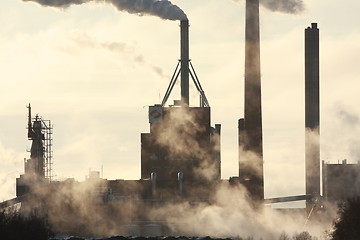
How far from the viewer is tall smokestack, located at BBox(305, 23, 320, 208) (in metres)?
125

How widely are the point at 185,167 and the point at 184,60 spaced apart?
9972 millimetres

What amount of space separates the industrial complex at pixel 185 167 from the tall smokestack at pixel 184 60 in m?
0.09

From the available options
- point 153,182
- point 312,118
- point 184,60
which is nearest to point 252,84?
point 312,118

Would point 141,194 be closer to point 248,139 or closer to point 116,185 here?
point 116,185

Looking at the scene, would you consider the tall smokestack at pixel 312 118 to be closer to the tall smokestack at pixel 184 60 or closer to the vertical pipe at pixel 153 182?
the tall smokestack at pixel 184 60

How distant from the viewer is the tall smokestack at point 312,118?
125250mm

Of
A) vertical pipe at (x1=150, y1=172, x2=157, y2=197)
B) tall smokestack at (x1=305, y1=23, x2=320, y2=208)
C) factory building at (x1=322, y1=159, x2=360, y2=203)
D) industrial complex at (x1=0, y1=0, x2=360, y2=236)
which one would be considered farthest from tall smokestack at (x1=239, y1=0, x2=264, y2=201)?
tall smokestack at (x1=305, y1=23, x2=320, y2=208)

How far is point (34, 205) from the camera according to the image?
364ft

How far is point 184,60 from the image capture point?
4951 inches

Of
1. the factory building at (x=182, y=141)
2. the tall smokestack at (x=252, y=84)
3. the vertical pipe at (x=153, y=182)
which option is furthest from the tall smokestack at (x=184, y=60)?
the tall smokestack at (x=252, y=84)

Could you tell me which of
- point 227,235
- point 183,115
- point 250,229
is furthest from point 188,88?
point 227,235

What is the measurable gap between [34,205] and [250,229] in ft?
58.5

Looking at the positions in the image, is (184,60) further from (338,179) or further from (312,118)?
(338,179)

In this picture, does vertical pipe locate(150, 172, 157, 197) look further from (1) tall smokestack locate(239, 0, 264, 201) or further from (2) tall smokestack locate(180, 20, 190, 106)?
(1) tall smokestack locate(239, 0, 264, 201)
